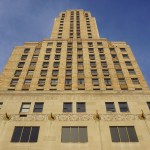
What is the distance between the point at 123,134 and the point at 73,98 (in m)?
9.21

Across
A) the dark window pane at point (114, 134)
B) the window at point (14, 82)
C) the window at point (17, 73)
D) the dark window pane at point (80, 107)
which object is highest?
the window at point (17, 73)

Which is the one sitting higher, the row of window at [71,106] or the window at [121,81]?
the window at [121,81]

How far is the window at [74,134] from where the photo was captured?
23781 millimetres

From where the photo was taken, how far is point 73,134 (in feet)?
80.5

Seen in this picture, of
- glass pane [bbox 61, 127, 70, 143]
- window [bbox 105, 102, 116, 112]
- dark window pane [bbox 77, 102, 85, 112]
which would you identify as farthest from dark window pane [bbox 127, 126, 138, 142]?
glass pane [bbox 61, 127, 70, 143]

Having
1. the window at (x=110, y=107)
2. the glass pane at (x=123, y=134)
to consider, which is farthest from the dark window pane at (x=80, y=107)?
the glass pane at (x=123, y=134)

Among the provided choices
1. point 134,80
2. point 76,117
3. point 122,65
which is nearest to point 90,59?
point 122,65

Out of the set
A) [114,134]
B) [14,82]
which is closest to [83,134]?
[114,134]

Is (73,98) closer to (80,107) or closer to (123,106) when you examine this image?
(80,107)

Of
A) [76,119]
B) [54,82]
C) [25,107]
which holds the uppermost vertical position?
Result: [54,82]

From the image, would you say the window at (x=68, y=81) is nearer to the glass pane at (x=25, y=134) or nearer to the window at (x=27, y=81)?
the window at (x=27, y=81)

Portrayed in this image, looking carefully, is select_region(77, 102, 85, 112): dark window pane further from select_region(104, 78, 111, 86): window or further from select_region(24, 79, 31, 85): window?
select_region(24, 79, 31, 85): window

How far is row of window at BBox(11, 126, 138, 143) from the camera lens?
77.9ft

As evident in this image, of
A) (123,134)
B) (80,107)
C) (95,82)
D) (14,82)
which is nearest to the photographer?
(123,134)
